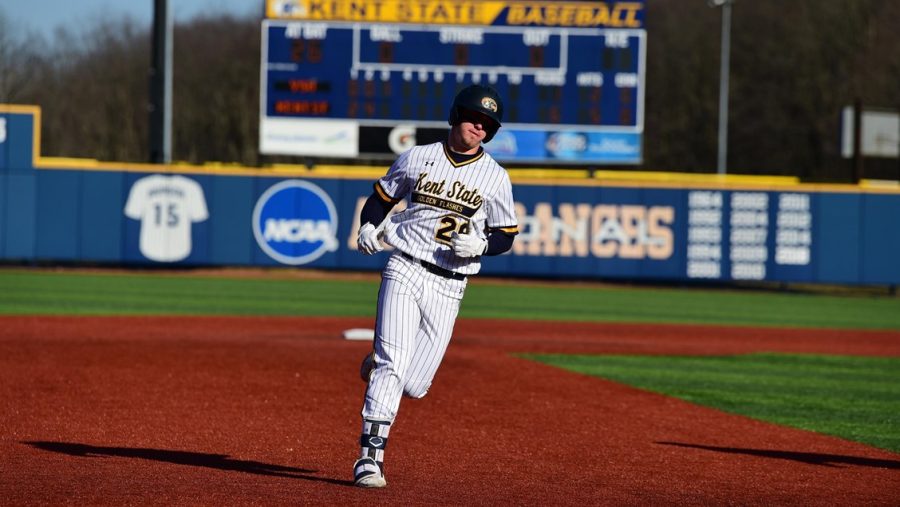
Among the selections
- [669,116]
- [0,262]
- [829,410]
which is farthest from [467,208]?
[669,116]

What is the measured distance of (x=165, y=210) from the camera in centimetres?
2552

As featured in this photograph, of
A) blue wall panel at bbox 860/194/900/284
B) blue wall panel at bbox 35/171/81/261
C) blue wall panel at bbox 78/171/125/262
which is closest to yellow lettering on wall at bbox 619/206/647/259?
blue wall panel at bbox 860/194/900/284

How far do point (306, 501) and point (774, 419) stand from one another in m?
4.79

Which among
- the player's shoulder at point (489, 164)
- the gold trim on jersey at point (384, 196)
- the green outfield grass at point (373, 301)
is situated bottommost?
the green outfield grass at point (373, 301)

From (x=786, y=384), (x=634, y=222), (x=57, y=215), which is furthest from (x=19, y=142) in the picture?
(x=786, y=384)

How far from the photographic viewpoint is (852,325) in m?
19.3

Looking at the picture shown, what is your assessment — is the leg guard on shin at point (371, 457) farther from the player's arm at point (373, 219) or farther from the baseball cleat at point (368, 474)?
the player's arm at point (373, 219)

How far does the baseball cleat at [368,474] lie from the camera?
5.62m

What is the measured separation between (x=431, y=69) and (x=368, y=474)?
59.6 ft

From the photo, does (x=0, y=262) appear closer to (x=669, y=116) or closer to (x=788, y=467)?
(x=788, y=467)

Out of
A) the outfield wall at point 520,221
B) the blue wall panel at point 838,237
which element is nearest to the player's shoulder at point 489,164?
the outfield wall at point 520,221

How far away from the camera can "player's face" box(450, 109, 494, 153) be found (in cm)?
579

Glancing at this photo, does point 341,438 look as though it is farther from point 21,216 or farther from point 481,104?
point 21,216

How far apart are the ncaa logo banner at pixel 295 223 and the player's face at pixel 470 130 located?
65.6 feet
